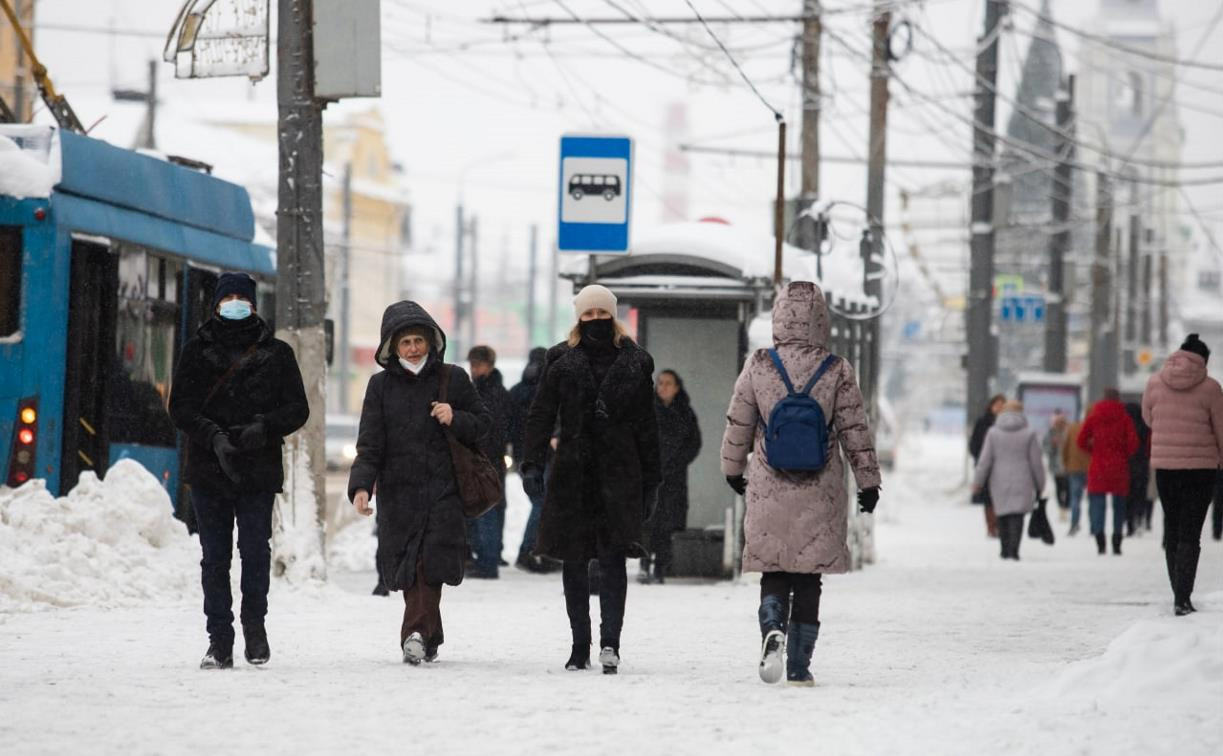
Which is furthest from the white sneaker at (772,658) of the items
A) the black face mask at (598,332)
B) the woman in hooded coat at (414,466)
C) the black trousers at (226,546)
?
the black trousers at (226,546)

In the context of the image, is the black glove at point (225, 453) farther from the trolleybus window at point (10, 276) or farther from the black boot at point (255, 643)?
the trolleybus window at point (10, 276)

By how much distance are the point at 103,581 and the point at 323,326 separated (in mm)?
2866

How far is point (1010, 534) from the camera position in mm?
22578

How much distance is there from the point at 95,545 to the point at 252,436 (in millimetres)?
4194

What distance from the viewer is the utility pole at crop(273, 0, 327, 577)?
14742 millimetres

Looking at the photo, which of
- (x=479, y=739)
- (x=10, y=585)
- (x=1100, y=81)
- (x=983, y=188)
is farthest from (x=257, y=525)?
(x=1100, y=81)

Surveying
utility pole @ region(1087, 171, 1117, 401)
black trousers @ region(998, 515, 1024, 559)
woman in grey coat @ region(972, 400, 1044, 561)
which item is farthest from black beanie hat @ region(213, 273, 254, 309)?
utility pole @ region(1087, 171, 1117, 401)

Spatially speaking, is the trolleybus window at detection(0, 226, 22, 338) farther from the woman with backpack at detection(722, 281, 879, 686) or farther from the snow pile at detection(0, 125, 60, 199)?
the woman with backpack at detection(722, 281, 879, 686)

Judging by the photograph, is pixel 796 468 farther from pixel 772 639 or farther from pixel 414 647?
pixel 414 647

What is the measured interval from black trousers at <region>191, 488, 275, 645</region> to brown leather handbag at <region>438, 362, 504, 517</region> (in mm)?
840

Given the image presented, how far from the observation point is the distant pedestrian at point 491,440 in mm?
17094

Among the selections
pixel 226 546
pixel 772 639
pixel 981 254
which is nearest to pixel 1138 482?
pixel 981 254

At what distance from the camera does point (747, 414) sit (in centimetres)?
943

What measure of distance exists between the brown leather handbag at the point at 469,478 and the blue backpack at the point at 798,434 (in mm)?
1392
